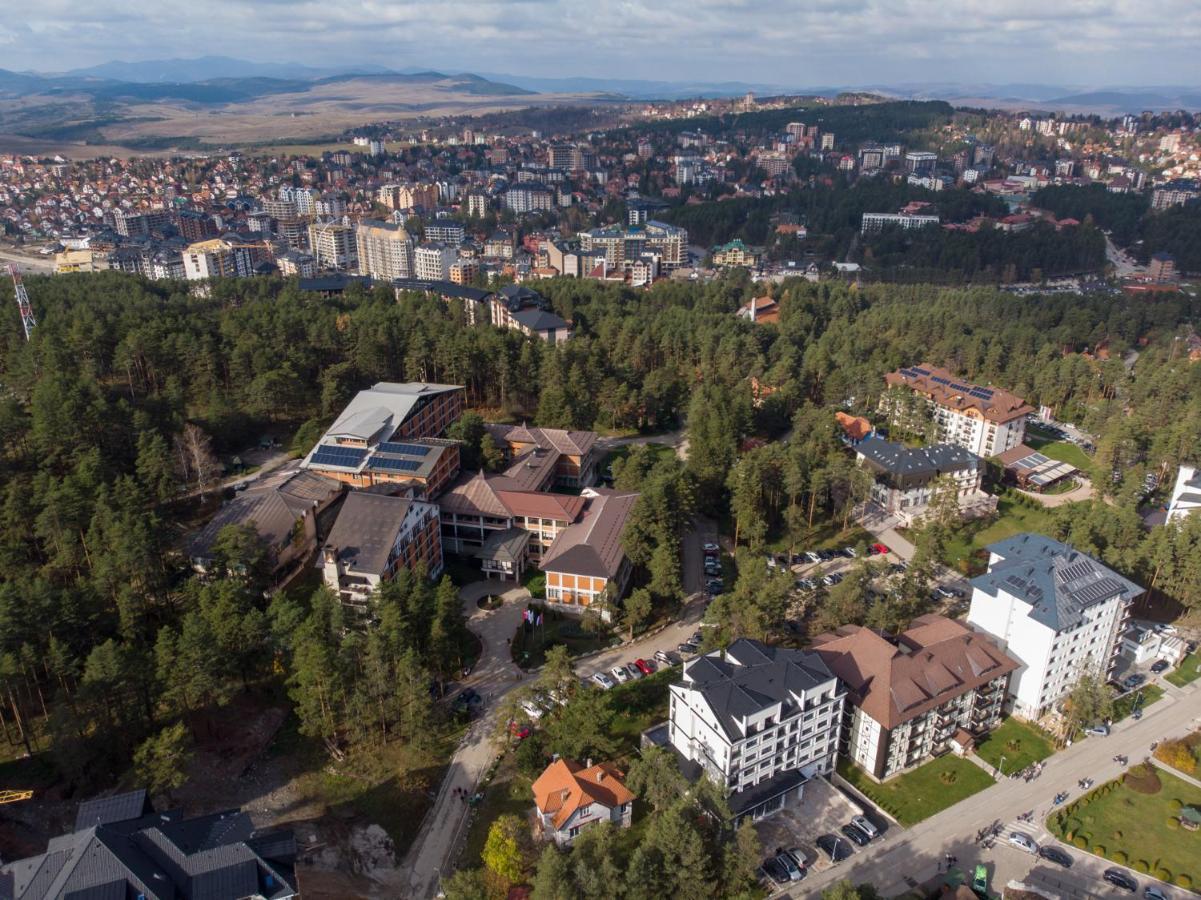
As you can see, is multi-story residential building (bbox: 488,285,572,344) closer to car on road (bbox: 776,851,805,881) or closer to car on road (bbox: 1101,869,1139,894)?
car on road (bbox: 776,851,805,881)

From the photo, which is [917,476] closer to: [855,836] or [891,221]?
[855,836]

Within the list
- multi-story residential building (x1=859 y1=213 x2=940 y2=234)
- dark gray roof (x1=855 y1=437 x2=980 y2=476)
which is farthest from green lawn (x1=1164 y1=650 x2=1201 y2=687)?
multi-story residential building (x1=859 y1=213 x2=940 y2=234)

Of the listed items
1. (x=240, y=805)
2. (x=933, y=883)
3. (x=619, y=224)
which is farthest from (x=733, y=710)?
(x=619, y=224)

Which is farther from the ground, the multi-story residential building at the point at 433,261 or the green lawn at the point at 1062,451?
the multi-story residential building at the point at 433,261

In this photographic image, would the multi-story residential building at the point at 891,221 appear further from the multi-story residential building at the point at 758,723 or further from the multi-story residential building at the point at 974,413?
the multi-story residential building at the point at 758,723

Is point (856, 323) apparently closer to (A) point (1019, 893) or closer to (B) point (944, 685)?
(B) point (944, 685)

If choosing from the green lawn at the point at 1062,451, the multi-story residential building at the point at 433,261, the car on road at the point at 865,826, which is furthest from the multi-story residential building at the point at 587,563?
the multi-story residential building at the point at 433,261
